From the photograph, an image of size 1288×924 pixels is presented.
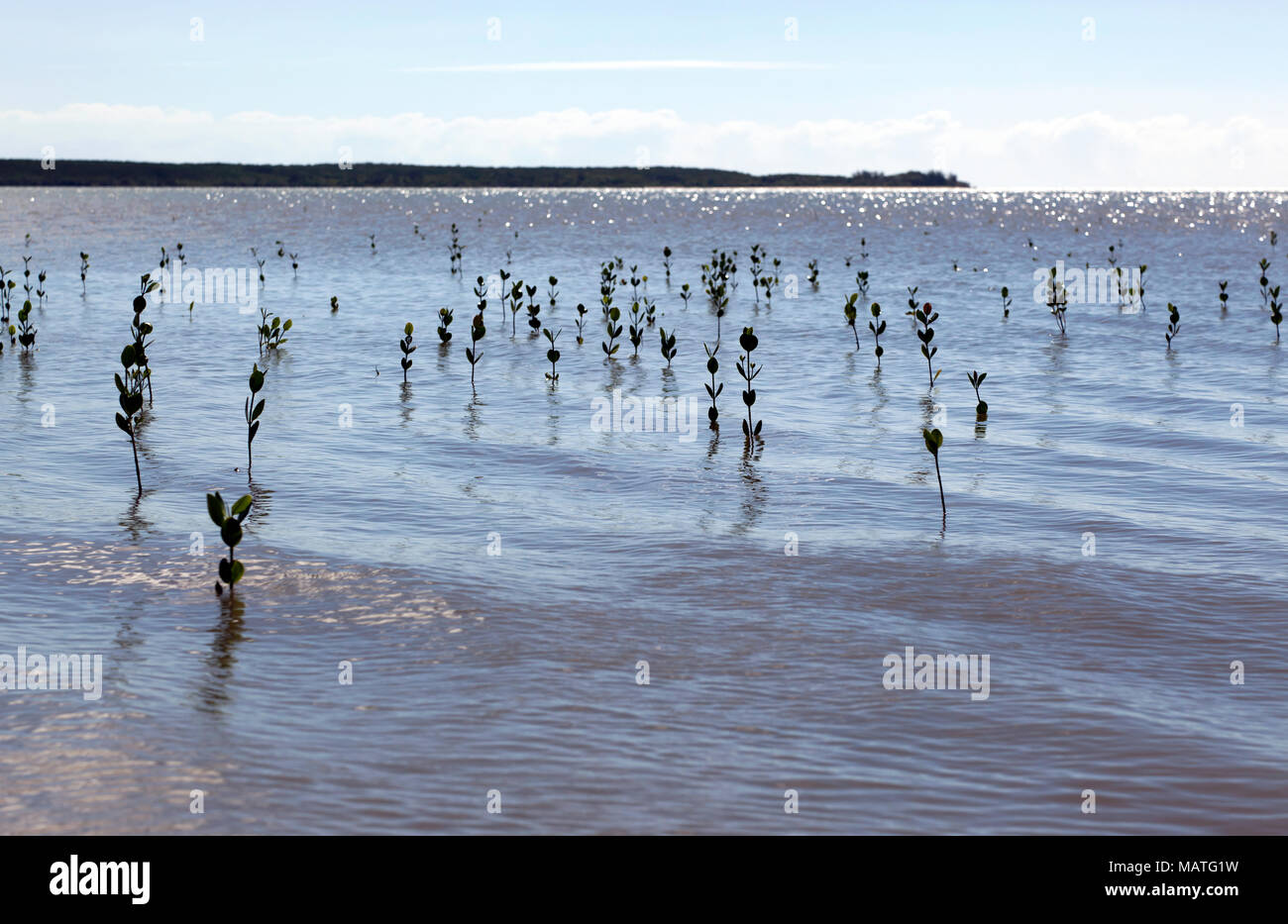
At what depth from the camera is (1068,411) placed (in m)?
12.1

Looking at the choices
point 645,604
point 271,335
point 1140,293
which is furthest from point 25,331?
point 1140,293

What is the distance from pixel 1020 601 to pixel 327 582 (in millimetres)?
3709

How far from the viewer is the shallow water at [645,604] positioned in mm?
4188

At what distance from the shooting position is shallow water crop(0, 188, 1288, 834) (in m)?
4.19

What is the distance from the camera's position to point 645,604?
20.3 ft

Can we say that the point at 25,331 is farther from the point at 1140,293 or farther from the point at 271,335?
the point at 1140,293

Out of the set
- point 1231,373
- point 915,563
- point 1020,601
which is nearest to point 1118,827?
point 1020,601

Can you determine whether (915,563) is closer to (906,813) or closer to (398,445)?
(906,813)

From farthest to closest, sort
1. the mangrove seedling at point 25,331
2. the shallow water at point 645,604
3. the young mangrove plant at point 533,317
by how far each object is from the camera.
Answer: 1. the young mangrove plant at point 533,317
2. the mangrove seedling at point 25,331
3. the shallow water at point 645,604

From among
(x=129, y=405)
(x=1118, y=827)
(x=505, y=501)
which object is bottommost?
(x=1118, y=827)

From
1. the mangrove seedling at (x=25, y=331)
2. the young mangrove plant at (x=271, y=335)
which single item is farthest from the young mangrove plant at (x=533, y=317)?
the mangrove seedling at (x=25, y=331)

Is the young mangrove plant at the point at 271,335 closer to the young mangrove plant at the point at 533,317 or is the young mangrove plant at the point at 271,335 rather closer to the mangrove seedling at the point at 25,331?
the mangrove seedling at the point at 25,331

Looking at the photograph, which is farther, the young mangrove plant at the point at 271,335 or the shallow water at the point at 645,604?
the young mangrove plant at the point at 271,335

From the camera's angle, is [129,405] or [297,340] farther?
[297,340]
